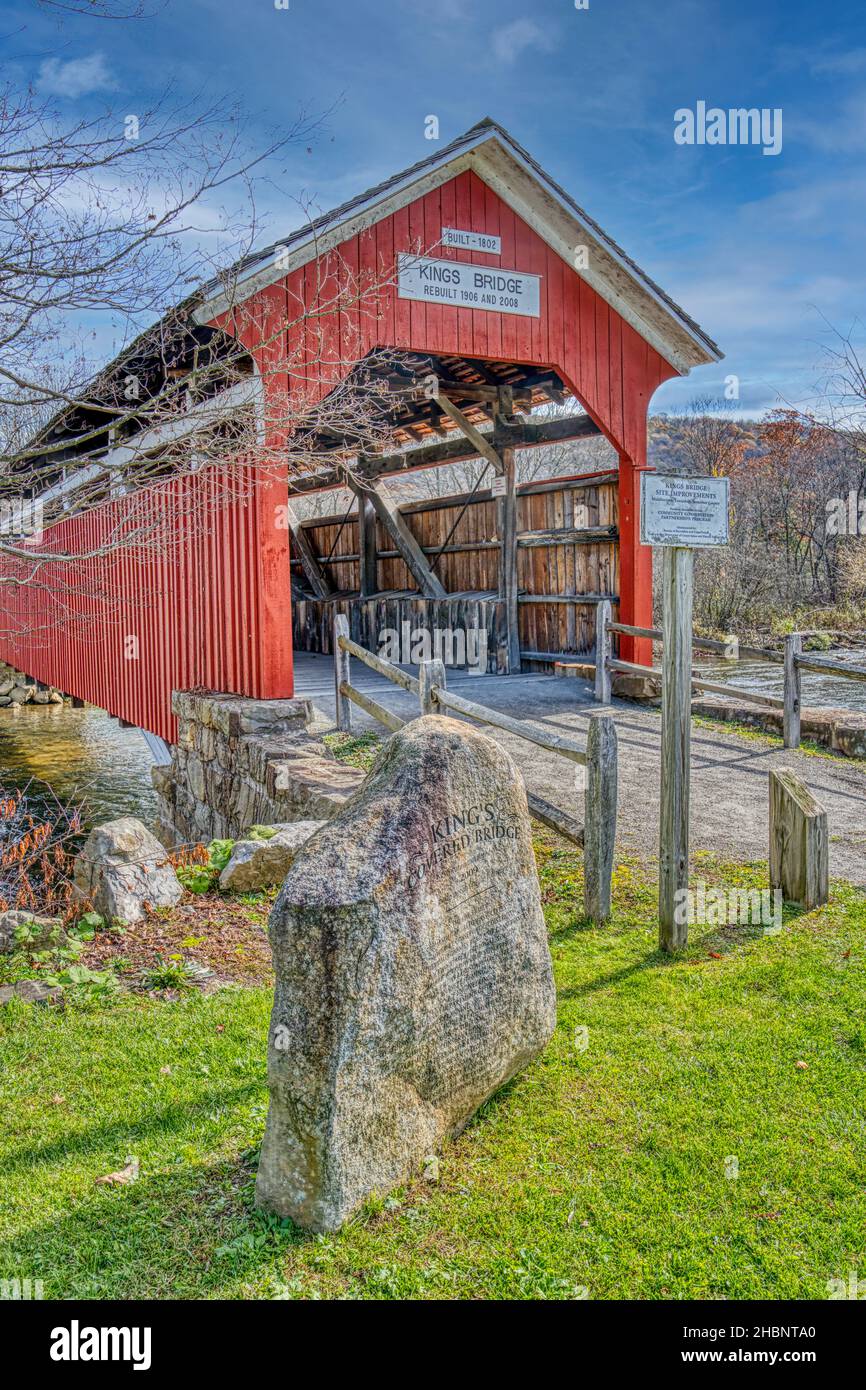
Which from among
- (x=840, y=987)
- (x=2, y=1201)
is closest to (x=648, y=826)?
(x=840, y=987)

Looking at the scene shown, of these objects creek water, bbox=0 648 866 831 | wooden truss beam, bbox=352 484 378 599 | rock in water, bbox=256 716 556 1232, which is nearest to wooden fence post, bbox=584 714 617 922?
rock in water, bbox=256 716 556 1232

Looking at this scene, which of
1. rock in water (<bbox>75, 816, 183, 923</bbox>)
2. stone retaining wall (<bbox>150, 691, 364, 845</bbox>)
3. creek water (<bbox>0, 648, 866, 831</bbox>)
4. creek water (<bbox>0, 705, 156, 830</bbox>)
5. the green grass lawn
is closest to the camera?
the green grass lawn

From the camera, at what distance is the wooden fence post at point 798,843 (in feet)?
16.2

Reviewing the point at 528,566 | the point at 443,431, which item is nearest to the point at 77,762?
the point at 443,431

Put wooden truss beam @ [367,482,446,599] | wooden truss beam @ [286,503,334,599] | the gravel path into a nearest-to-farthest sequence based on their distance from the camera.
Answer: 1. the gravel path
2. wooden truss beam @ [367,482,446,599]
3. wooden truss beam @ [286,503,334,599]

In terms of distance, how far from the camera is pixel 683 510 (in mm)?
4379

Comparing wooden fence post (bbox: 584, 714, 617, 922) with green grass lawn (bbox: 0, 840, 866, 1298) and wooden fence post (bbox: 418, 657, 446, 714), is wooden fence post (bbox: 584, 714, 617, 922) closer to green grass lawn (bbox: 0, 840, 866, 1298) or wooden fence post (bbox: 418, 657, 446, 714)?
green grass lawn (bbox: 0, 840, 866, 1298)

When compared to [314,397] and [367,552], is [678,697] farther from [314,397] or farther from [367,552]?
[367,552]

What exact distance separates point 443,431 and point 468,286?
627cm

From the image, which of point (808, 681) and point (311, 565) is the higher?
point (311, 565)

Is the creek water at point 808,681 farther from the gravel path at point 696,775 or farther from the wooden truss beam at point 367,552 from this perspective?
the wooden truss beam at point 367,552

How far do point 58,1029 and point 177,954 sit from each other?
3.10 feet

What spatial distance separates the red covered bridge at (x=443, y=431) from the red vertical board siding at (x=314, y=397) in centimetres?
2

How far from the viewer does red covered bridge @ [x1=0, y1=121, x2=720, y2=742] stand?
8648 mm
